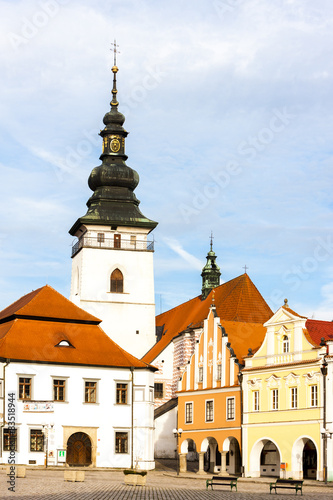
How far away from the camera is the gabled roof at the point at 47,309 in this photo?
61.3 meters

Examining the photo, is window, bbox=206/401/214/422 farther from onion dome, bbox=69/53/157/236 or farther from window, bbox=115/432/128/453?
onion dome, bbox=69/53/157/236

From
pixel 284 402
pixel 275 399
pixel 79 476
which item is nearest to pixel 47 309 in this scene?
pixel 275 399

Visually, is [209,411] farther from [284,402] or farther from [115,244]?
[115,244]

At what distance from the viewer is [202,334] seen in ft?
200

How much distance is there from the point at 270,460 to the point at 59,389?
13.7m

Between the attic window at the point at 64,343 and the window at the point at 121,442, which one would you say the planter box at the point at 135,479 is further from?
the attic window at the point at 64,343

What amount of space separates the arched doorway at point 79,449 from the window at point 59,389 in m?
2.48

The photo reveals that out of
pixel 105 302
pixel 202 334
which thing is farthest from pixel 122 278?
pixel 202 334

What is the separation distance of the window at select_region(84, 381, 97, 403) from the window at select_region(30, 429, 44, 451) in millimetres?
3841

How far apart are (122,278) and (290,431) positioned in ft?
115

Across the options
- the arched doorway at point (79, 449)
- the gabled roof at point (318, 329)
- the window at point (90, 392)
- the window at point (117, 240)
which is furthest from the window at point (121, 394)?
the window at point (117, 240)

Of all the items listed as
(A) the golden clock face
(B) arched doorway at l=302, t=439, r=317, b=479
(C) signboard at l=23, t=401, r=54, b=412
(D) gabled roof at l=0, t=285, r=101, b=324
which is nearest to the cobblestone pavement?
(B) arched doorway at l=302, t=439, r=317, b=479

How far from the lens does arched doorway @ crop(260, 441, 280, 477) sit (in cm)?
5431

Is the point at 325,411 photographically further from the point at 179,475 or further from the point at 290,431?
the point at 179,475
